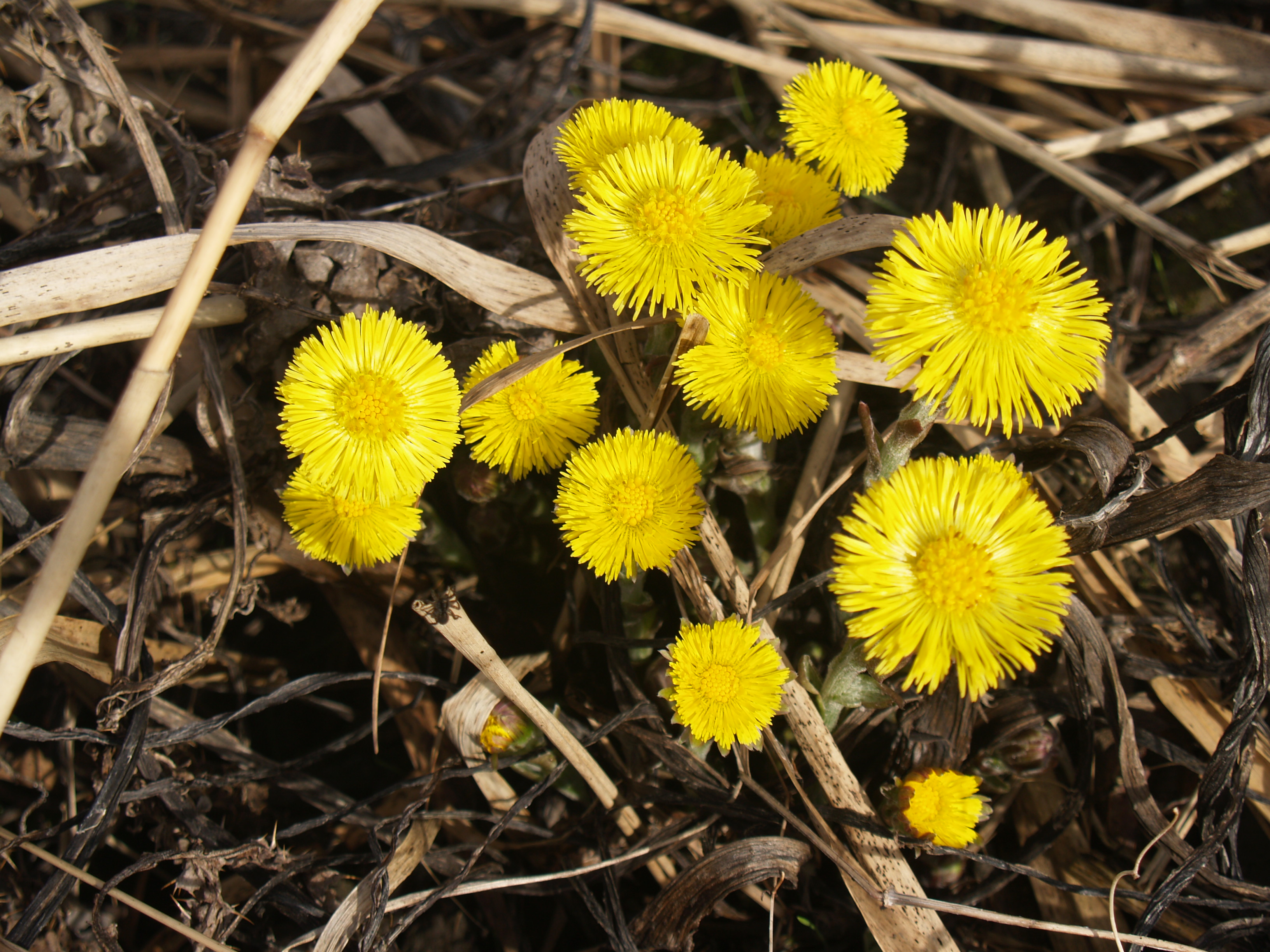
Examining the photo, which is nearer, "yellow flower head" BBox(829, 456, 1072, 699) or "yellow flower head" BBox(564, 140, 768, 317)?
"yellow flower head" BBox(829, 456, 1072, 699)

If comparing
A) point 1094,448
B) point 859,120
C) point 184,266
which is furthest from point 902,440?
point 184,266

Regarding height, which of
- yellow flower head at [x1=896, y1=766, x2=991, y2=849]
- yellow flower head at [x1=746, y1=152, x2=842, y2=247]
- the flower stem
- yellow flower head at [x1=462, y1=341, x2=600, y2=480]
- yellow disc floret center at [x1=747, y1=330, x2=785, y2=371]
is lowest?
yellow flower head at [x1=896, y1=766, x2=991, y2=849]

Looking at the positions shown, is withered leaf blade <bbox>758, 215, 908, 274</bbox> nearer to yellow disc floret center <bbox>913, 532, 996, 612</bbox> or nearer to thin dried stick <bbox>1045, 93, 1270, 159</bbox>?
yellow disc floret center <bbox>913, 532, 996, 612</bbox>

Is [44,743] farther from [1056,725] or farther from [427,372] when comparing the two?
[1056,725]

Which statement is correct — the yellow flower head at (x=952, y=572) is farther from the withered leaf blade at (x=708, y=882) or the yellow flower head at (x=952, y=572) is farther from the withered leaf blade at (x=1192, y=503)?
the withered leaf blade at (x=708, y=882)

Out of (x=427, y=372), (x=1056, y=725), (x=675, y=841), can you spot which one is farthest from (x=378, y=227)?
(x=1056, y=725)

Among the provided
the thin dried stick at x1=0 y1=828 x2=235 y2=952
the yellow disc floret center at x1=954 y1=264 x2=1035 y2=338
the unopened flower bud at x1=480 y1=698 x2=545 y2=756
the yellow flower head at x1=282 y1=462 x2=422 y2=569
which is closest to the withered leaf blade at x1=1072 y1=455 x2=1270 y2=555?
the yellow disc floret center at x1=954 y1=264 x2=1035 y2=338

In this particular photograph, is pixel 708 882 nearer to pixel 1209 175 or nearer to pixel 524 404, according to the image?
pixel 524 404
